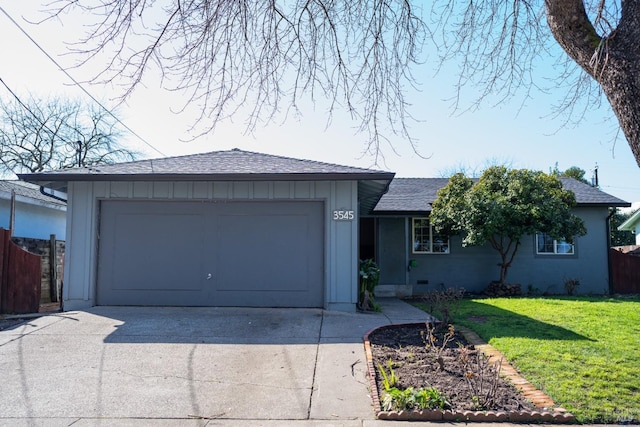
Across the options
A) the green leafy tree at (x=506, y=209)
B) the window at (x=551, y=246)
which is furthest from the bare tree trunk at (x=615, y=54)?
the window at (x=551, y=246)

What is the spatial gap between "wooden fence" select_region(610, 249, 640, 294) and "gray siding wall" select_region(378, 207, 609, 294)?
1.27ft

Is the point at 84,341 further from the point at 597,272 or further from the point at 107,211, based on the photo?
the point at 597,272

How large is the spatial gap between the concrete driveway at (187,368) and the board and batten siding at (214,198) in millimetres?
651

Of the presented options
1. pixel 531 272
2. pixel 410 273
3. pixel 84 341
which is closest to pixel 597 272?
pixel 531 272

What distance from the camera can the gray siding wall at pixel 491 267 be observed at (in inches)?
578

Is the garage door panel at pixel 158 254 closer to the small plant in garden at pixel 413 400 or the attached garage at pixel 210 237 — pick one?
the attached garage at pixel 210 237

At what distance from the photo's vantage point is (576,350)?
6.31 m

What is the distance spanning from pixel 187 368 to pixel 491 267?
11268mm

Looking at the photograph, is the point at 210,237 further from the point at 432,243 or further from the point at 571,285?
the point at 571,285

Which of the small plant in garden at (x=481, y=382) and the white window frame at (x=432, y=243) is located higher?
the white window frame at (x=432, y=243)

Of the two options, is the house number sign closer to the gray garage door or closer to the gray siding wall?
the gray garage door

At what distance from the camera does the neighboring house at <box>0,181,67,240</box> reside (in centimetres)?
1479

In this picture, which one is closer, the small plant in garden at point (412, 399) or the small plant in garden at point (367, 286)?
the small plant in garden at point (412, 399)

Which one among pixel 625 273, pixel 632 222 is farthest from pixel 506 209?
pixel 632 222
